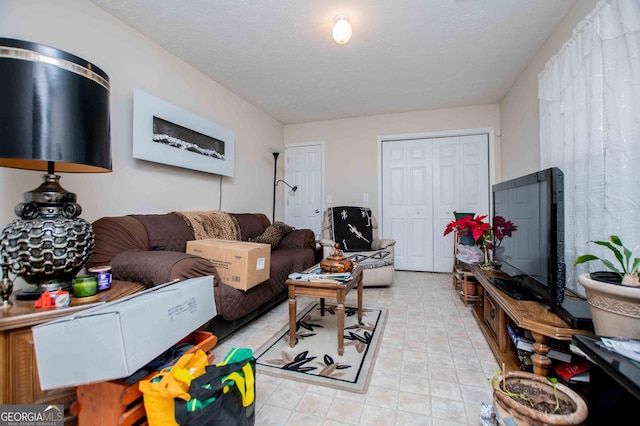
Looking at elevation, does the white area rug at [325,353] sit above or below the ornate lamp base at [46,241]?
below

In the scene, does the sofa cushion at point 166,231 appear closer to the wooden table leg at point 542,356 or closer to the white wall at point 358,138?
the wooden table leg at point 542,356

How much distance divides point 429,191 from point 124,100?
378 centimetres

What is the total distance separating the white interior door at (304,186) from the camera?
4.59m

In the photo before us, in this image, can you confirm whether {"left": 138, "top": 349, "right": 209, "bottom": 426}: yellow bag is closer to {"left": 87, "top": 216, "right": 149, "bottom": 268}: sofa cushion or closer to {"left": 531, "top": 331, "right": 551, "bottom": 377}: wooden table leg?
{"left": 87, "top": 216, "right": 149, "bottom": 268}: sofa cushion

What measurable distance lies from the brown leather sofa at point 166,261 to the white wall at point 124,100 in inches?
11.0

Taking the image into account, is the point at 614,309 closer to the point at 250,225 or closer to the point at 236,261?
the point at 236,261

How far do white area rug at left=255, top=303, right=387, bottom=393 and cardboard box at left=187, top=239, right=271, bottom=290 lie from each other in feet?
1.56

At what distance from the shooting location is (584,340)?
90 cm

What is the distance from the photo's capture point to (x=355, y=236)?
3.78m

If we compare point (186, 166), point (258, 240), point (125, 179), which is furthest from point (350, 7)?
point (258, 240)

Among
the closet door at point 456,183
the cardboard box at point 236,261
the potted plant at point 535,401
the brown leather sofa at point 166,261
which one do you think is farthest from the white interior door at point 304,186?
the potted plant at point 535,401

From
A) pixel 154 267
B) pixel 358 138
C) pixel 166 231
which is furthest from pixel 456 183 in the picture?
pixel 154 267

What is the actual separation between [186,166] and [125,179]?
0.57 m

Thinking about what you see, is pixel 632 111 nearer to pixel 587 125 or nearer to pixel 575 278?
pixel 587 125
